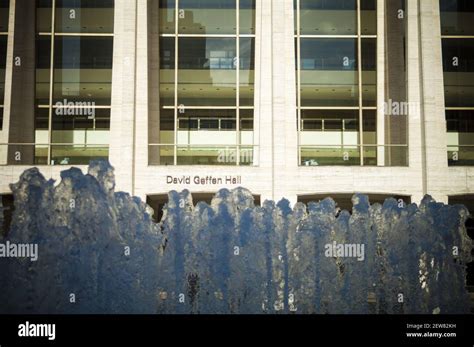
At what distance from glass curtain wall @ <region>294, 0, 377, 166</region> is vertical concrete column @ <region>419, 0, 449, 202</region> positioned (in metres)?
1.20

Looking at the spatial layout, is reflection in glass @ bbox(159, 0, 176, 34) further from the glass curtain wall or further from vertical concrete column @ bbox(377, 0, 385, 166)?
vertical concrete column @ bbox(377, 0, 385, 166)

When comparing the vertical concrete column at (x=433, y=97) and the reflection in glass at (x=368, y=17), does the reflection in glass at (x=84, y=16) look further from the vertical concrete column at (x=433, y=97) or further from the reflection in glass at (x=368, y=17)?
the vertical concrete column at (x=433, y=97)

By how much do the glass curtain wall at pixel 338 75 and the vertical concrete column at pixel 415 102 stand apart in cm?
86

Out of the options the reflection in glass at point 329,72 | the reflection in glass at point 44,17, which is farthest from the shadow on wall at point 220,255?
the reflection in glass at point 44,17

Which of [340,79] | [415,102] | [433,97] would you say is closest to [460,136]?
[433,97]

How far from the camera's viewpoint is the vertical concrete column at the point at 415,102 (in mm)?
13328

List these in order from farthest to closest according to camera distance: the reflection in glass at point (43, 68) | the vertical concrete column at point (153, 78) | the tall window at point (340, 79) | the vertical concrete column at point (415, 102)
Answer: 1. the tall window at point (340, 79)
2. the vertical concrete column at point (153, 78)
3. the reflection in glass at point (43, 68)
4. the vertical concrete column at point (415, 102)

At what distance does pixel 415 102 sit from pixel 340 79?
1.72 metres

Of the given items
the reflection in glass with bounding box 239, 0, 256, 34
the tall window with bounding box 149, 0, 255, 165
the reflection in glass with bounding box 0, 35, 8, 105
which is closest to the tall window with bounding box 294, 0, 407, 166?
the reflection in glass with bounding box 239, 0, 256, 34

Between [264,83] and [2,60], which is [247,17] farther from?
[2,60]

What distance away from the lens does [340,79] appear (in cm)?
1421

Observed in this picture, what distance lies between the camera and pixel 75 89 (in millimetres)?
13609

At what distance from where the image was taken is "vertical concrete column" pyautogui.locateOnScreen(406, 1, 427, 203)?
13.3 m
